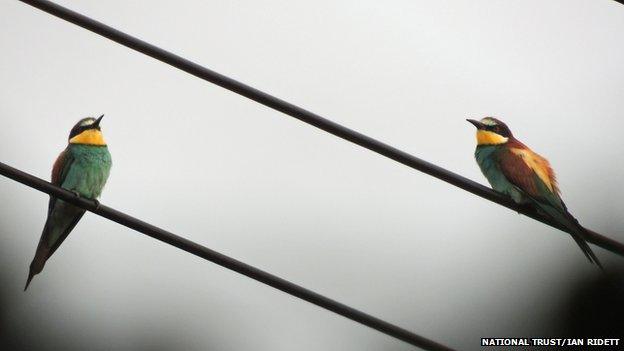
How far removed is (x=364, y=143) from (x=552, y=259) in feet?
59.6

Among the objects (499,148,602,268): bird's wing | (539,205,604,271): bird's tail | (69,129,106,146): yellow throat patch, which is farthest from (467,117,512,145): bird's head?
(69,129,106,146): yellow throat patch

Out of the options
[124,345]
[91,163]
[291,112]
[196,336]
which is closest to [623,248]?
[291,112]

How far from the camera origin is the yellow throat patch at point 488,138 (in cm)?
533

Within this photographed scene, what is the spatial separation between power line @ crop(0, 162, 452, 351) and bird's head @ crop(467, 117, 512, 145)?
2.50 m

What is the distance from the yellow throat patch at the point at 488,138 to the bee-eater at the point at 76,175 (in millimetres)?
2243

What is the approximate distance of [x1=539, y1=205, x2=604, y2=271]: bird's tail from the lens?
11.8 ft

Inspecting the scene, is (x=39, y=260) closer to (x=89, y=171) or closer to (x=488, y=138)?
(x=89, y=171)

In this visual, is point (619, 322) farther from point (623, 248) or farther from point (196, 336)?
point (623, 248)

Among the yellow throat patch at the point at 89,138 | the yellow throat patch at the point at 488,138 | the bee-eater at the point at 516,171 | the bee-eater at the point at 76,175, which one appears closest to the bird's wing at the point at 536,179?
the bee-eater at the point at 516,171

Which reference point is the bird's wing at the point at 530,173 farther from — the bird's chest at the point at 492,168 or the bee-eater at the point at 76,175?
the bee-eater at the point at 76,175

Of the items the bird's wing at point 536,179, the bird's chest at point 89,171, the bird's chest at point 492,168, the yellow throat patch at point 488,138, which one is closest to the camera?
the bird's wing at point 536,179

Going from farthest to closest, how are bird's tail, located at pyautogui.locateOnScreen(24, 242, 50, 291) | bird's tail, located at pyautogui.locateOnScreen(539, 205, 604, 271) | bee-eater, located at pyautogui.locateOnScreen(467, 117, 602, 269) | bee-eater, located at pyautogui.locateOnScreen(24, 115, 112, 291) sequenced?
bee-eater, located at pyautogui.locateOnScreen(24, 115, 112, 291) < bird's tail, located at pyautogui.locateOnScreen(24, 242, 50, 291) < bee-eater, located at pyautogui.locateOnScreen(467, 117, 602, 269) < bird's tail, located at pyautogui.locateOnScreen(539, 205, 604, 271)

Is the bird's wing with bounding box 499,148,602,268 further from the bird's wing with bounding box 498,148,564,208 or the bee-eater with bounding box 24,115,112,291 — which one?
the bee-eater with bounding box 24,115,112,291

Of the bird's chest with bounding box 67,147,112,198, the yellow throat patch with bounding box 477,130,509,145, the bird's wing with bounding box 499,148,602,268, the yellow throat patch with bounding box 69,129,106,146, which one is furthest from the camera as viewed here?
the yellow throat patch with bounding box 69,129,106,146
